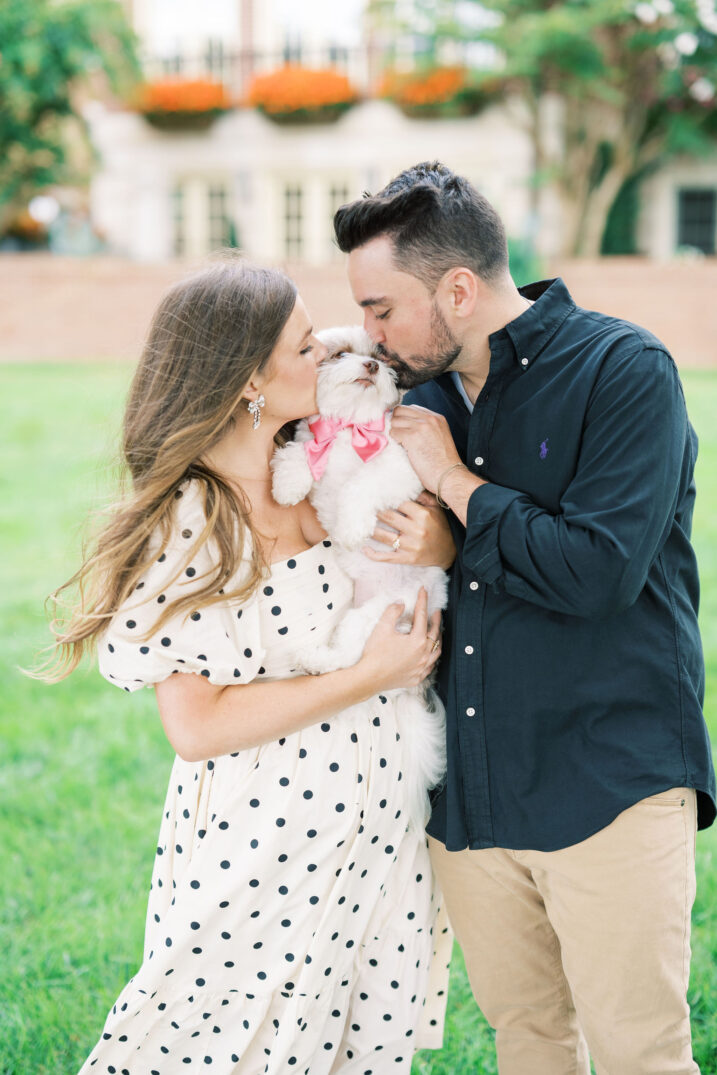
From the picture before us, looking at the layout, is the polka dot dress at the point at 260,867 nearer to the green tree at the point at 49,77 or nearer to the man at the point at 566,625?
the man at the point at 566,625

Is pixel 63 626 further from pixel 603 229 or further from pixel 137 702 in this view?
pixel 603 229

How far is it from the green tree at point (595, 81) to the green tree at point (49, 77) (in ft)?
19.9

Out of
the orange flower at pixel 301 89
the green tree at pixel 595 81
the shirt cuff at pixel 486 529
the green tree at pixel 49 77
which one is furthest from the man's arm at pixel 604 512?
the orange flower at pixel 301 89

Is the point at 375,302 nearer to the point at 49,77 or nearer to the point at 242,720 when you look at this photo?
the point at 242,720

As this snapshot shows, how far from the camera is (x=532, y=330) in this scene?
2.16 metres

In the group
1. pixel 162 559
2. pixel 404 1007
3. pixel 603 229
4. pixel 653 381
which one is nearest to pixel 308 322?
pixel 162 559

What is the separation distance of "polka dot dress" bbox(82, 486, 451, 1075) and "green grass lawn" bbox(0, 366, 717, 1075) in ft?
1.55

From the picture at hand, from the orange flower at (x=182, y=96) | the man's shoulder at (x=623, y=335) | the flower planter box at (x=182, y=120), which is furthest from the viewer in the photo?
the flower planter box at (x=182, y=120)

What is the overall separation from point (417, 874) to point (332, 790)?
391 mm

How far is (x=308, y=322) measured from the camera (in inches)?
89.2

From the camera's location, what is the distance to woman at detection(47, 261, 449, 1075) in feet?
6.81

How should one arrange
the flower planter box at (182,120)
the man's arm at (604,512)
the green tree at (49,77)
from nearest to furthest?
the man's arm at (604,512) → the green tree at (49,77) → the flower planter box at (182,120)

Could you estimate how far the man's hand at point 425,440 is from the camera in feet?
7.41

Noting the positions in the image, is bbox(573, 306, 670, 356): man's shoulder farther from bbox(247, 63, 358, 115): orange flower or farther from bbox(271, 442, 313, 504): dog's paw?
bbox(247, 63, 358, 115): orange flower
